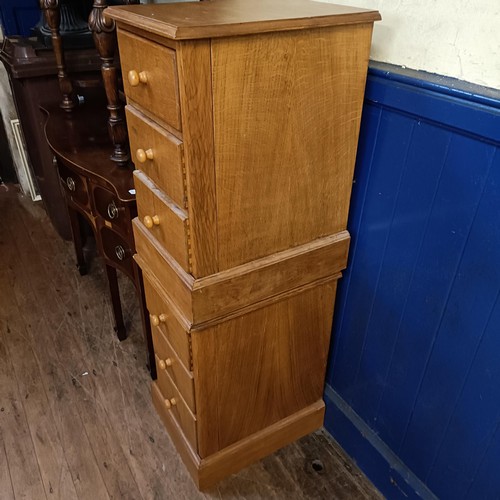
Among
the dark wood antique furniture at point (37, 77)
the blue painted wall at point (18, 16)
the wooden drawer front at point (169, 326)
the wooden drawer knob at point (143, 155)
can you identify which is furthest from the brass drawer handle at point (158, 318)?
the blue painted wall at point (18, 16)

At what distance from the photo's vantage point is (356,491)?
4.75 feet

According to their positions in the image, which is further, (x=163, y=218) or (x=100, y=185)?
(x=100, y=185)

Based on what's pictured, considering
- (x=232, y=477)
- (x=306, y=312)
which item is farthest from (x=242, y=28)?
(x=232, y=477)

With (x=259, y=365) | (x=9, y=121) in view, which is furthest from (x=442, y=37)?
(x=9, y=121)

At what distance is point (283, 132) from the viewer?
995mm

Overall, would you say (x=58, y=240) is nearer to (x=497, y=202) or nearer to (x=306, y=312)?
(x=306, y=312)

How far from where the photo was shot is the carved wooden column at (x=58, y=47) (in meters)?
1.84

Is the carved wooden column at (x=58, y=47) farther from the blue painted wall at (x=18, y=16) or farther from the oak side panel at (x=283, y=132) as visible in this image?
the oak side panel at (x=283, y=132)

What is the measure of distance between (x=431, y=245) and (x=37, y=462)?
1352 millimetres

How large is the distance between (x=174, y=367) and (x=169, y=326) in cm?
14

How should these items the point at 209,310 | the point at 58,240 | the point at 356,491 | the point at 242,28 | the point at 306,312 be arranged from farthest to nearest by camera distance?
the point at 58,240 → the point at 356,491 → the point at 306,312 → the point at 209,310 → the point at 242,28

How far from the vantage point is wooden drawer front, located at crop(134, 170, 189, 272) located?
3.39 feet

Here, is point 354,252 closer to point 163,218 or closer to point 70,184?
point 163,218

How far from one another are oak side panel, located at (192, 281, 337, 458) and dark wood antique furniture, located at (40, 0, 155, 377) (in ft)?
1.55
